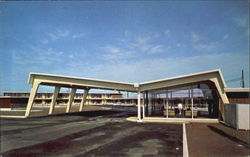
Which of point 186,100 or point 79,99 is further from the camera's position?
point 79,99

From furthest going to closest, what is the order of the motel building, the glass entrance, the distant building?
the distant building
the glass entrance
the motel building

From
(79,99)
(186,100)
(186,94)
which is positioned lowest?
(79,99)

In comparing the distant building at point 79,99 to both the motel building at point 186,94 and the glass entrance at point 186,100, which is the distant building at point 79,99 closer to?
the motel building at point 186,94

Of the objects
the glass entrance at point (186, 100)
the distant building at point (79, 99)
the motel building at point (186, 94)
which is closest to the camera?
the motel building at point (186, 94)

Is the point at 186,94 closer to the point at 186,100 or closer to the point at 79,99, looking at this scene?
the point at 186,100

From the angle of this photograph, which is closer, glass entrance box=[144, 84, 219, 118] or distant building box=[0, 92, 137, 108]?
glass entrance box=[144, 84, 219, 118]

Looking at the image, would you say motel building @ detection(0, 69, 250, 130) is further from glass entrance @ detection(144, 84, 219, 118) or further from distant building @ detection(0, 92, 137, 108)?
distant building @ detection(0, 92, 137, 108)

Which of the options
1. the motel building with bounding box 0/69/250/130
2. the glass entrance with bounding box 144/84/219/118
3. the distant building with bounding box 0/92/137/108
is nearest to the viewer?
the motel building with bounding box 0/69/250/130

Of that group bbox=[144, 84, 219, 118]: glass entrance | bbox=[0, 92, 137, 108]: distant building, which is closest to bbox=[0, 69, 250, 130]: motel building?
bbox=[144, 84, 219, 118]: glass entrance

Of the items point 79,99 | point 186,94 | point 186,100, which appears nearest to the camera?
point 186,94

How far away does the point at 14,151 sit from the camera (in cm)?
807

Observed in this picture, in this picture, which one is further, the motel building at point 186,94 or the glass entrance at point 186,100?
the glass entrance at point 186,100

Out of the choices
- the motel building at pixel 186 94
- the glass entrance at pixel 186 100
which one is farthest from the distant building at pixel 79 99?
the glass entrance at pixel 186 100

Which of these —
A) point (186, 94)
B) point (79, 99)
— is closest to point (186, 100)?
point (186, 94)
